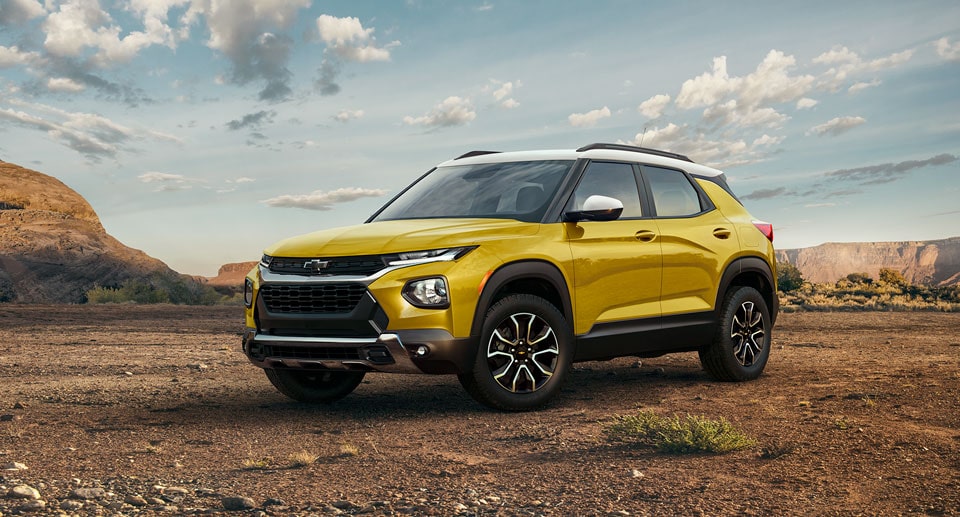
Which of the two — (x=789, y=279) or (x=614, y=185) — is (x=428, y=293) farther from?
(x=789, y=279)

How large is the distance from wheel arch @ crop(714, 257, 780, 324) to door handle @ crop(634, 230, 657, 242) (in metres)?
1.16

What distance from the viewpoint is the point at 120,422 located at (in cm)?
716

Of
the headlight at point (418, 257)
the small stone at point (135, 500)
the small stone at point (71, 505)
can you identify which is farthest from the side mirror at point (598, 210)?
the small stone at point (71, 505)

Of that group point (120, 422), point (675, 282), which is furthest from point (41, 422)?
point (675, 282)

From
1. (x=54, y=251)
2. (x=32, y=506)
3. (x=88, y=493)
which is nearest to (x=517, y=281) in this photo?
(x=88, y=493)

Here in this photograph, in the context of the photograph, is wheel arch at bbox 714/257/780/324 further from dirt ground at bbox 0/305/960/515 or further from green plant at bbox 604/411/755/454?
green plant at bbox 604/411/755/454

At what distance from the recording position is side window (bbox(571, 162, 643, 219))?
25.4ft

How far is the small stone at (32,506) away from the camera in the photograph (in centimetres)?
445

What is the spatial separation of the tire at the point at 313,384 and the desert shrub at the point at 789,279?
3354 cm

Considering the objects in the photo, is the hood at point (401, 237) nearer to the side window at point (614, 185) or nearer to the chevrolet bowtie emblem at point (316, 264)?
the chevrolet bowtie emblem at point (316, 264)

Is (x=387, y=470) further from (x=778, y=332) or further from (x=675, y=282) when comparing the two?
(x=778, y=332)

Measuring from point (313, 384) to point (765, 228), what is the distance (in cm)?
486

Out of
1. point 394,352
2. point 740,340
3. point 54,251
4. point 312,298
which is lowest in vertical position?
point 740,340

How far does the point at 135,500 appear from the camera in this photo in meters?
4.61
